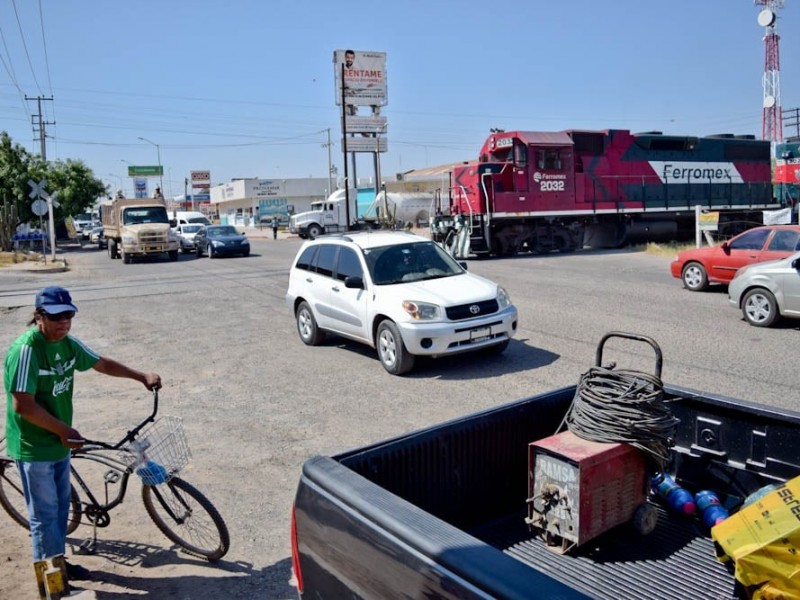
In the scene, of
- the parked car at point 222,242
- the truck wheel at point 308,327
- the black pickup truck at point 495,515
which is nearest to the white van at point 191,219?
the parked car at point 222,242

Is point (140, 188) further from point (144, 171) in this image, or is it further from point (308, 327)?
point (308, 327)

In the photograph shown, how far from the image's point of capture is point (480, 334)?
352 inches

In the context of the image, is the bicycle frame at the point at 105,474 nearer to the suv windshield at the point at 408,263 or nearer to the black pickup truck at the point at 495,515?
the black pickup truck at the point at 495,515

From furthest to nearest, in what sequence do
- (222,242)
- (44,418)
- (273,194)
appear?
(273,194) < (222,242) < (44,418)

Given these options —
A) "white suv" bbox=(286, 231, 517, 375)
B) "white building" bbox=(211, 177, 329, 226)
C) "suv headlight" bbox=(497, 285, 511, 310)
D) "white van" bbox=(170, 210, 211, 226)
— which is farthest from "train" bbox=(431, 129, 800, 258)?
"white building" bbox=(211, 177, 329, 226)

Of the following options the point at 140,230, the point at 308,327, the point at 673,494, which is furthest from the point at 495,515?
the point at 140,230

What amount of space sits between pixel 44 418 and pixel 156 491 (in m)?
0.91

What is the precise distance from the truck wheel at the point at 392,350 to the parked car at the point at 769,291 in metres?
6.18

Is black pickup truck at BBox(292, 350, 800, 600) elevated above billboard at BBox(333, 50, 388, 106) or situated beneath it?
situated beneath

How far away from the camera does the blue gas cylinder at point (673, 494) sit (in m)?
3.23

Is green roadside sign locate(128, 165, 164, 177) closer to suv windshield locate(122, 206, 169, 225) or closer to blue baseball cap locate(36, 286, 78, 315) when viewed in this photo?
suv windshield locate(122, 206, 169, 225)

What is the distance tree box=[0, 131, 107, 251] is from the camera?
3959cm

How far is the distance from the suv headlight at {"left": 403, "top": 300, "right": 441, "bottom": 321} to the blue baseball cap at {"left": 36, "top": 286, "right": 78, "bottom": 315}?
202 inches

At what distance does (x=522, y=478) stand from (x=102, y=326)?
12.1 m
